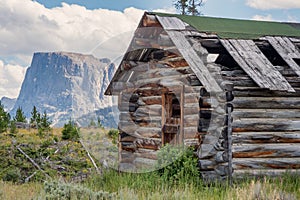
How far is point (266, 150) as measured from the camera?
33.0ft

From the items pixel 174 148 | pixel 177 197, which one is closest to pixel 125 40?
pixel 174 148

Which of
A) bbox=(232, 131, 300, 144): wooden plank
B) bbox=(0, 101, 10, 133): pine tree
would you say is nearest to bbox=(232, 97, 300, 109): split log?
bbox=(232, 131, 300, 144): wooden plank

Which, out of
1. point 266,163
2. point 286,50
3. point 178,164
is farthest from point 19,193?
point 286,50

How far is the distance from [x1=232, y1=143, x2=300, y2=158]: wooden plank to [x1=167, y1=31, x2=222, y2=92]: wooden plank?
171 cm

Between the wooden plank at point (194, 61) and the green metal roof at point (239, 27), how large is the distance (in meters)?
0.95

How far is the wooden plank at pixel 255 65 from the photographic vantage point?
9422 millimetres

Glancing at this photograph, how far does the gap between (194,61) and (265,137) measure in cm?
247

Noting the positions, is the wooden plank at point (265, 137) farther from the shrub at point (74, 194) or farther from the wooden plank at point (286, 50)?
the shrub at point (74, 194)

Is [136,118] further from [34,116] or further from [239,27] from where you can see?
[34,116]

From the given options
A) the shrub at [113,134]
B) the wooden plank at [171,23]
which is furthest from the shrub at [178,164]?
the shrub at [113,134]

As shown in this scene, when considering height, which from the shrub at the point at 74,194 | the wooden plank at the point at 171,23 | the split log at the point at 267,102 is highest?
the wooden plank at the point at 171,23

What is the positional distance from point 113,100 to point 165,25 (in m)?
4.38

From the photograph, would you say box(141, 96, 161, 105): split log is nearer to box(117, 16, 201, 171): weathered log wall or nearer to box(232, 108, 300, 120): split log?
box(117, 16, 201, 171): weathered log wall

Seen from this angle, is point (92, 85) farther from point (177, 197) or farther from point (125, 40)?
point (177, 197)
